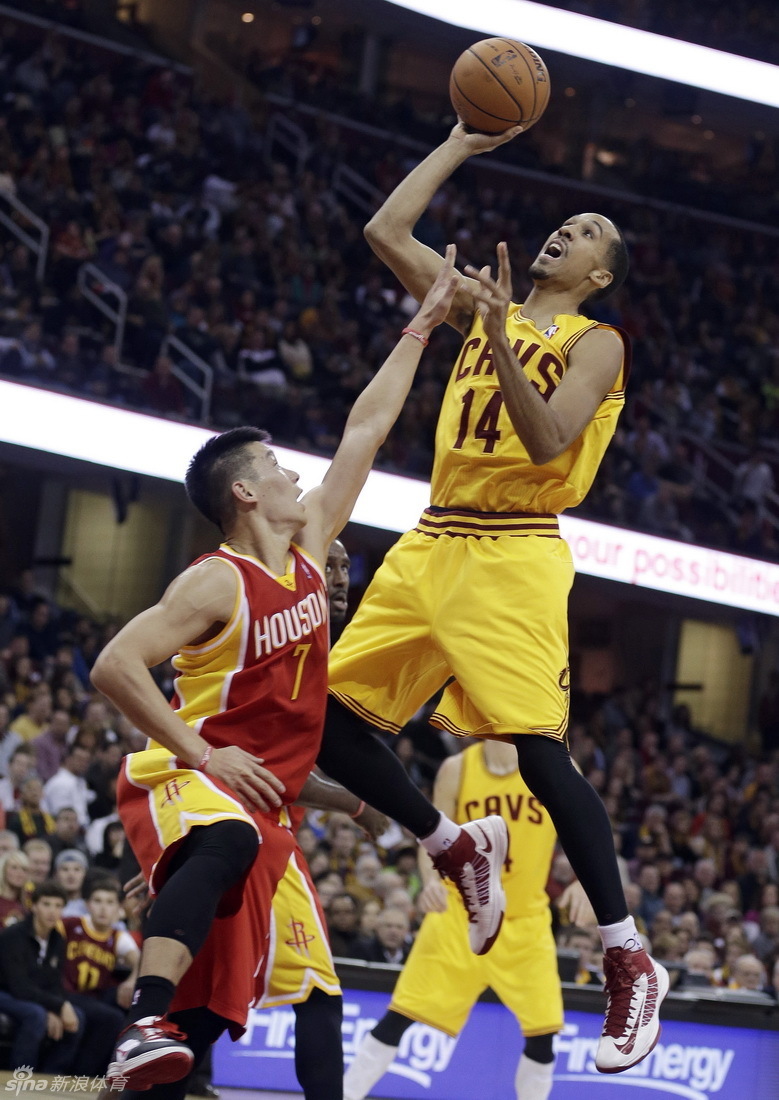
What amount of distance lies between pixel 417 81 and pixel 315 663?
70.5 feet

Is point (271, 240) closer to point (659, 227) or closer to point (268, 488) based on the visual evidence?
point (659, 227)

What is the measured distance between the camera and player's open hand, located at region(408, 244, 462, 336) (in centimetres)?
465

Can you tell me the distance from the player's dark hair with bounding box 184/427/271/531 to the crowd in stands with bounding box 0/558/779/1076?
333 centimetres

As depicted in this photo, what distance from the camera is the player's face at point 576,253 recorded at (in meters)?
4.80

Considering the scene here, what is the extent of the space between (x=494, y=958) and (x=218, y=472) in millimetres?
4114

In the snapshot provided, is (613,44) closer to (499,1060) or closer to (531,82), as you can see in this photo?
(499,1060)

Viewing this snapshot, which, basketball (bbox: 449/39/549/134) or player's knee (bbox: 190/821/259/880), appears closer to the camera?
player's knee (bbox: 190/821/259/880)

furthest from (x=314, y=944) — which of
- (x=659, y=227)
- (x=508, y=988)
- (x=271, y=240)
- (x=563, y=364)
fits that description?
(x=659, y=227)

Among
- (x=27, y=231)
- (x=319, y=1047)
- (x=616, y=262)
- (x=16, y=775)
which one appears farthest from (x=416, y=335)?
(x=27, y=231)

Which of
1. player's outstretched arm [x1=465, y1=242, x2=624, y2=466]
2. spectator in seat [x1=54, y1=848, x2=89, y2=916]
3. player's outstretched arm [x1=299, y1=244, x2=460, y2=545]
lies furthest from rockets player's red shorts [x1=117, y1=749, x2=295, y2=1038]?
spectator in seat [x1=54, y1=848, x2=89, y2=916]

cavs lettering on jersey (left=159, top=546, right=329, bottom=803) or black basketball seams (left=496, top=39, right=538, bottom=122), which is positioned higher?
black basketball seams (left=496, top=39, right=538, bottom=122)

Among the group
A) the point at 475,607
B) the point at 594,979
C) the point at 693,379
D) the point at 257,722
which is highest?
the point at 693,379

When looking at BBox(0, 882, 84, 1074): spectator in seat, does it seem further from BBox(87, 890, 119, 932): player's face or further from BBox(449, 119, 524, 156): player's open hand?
BBox(449, 119, 524, 156): player's open hand

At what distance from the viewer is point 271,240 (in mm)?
17734
